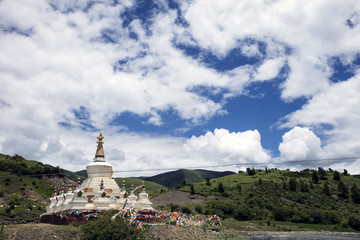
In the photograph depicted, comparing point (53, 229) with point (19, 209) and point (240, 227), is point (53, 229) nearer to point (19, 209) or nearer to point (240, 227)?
point (19, 209)

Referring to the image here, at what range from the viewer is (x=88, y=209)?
36562 millimetres

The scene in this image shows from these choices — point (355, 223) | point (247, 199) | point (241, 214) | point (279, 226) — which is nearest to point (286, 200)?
point (247, 199)

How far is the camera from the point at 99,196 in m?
38.9

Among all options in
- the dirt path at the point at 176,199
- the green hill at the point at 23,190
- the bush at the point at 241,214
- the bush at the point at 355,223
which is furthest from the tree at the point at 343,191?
the green hill at the point at 23,190

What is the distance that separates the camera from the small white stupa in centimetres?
3800

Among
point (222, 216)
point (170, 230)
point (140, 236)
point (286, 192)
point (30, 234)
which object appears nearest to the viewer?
point (140, 236)

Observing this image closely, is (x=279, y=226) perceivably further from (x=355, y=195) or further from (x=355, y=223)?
(x=355, y=195)

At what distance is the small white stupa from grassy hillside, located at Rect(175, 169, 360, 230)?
3425cm

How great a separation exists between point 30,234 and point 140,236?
11.8m

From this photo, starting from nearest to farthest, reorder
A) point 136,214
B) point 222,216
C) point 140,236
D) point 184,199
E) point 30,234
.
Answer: point 140,236 < point 30,234 < point 136,214 < point 222,216 < point 184,199

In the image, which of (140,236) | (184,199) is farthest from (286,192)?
(140,236)

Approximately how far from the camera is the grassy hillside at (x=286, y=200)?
73.1 metres

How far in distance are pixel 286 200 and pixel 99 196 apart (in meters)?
71.1

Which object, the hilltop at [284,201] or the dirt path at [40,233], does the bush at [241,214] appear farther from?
the dirt path at [40,233]
